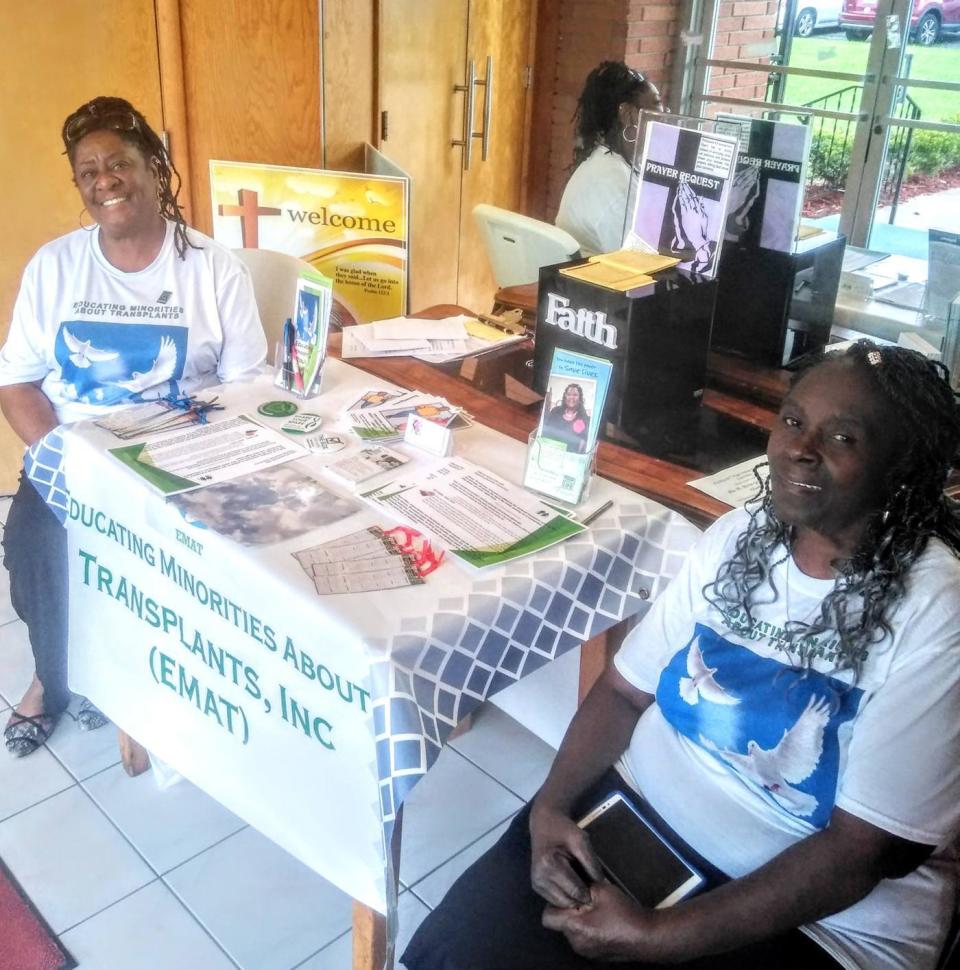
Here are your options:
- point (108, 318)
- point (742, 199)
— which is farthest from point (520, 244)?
point (108, 318)

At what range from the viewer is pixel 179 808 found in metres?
1.96

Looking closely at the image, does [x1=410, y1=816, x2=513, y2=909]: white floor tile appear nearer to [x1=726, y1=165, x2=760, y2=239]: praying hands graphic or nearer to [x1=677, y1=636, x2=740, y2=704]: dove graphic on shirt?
[x1=677, y1=636, x2=740, y2=704]: dove graphic on shirt

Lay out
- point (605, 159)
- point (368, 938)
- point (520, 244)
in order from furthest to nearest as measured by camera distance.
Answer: point (605, 159) → point (520, 244) → point (368, 938)

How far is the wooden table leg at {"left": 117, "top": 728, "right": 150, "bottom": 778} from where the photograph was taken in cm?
201

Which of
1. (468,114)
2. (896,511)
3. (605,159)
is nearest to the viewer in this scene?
(896,511)

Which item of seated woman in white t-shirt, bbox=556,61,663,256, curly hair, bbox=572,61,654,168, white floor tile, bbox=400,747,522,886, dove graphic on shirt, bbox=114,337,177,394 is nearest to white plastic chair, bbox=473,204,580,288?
seated woman in white t-shirt, bbox=556,61,663,256

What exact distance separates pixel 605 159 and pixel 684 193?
62.0 inches

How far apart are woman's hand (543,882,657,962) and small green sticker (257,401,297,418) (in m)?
1.02

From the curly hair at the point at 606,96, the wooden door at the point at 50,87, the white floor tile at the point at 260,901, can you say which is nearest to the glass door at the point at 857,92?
the curly hair at the point at 606,96

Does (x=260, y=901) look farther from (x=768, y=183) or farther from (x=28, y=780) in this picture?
(x=768, y=183)

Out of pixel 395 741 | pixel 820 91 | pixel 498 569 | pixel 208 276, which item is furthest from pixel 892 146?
pixel 395 741

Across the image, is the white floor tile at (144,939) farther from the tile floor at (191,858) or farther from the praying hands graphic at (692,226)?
the praying hands graphic at (692,226)

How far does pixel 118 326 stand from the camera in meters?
1.98

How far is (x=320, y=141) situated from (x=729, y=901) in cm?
307
